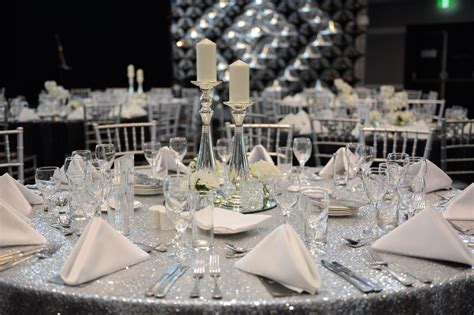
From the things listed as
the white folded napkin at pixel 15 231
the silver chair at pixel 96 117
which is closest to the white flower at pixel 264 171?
the white folded napkin at pixel 15 231

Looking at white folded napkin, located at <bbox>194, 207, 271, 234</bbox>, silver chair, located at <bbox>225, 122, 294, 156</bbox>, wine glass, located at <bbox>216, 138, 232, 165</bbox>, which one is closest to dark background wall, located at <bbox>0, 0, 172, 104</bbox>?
silver chair, located at <bbox>225, 122, 294, 156</bbox>

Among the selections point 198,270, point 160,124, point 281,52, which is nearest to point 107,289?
point 198,270

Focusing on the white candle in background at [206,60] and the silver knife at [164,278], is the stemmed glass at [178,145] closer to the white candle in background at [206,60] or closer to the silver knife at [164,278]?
the white candle in background at [206,60]

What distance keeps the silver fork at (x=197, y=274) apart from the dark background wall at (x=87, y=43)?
9.49 m

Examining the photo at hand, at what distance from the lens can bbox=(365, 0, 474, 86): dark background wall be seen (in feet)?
40.6

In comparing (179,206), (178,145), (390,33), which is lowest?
(179,206)

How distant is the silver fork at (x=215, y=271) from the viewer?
50.7 inches

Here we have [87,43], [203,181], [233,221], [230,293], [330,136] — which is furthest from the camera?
[87,43]

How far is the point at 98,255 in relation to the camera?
1.44 metres

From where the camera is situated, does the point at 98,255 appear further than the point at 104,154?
No

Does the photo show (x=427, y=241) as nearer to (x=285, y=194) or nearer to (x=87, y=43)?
(x=285, y=194)

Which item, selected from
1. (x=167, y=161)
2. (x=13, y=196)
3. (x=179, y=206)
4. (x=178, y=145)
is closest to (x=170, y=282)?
(x=179, y=206)

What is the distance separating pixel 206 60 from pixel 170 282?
1.03 meters

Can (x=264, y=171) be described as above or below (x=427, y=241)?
above
